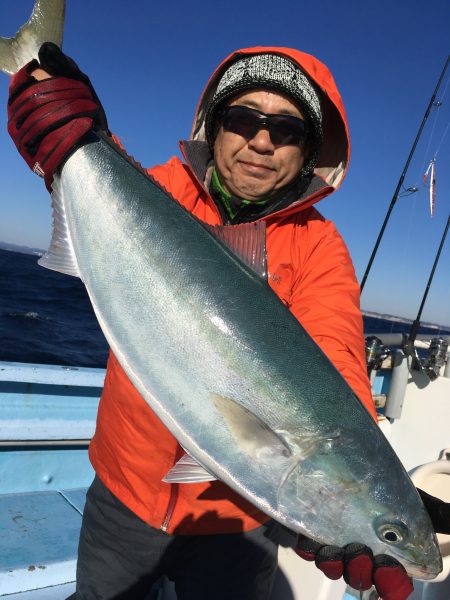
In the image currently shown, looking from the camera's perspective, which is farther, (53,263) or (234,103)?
(234,103)

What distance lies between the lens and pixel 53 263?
2.15m

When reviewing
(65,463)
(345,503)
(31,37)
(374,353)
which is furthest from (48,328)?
(345,503)

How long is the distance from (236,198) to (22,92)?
121 cm

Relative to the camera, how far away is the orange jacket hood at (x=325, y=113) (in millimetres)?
2672

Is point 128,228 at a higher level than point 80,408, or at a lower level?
higher

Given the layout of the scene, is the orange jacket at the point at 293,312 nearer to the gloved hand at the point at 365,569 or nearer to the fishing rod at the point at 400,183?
the gloved hand at the point at 365,569

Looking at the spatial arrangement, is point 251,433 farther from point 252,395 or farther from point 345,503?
point 345,503

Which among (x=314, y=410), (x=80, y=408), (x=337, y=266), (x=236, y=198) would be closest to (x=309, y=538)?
(x=314, y=410)

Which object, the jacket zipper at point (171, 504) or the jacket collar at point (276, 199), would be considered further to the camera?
the jacket collar at point (276, 199)

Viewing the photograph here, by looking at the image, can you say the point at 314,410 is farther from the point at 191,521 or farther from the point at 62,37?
the point at 62,37

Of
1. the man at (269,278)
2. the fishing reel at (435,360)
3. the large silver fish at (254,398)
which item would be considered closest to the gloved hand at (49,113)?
the man at (269,278)

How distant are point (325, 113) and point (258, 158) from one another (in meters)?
0.76

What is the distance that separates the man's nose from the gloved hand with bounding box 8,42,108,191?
0.82 m

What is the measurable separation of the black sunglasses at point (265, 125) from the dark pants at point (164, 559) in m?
2.13
